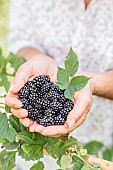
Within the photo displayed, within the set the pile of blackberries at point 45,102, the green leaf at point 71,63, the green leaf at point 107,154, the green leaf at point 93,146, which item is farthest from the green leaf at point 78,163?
the green leaf at point 107,154

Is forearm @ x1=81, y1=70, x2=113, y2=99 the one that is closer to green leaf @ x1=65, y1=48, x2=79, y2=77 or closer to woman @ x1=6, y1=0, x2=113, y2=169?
woman @ x1=6, y1=0, x2=113, y2=169

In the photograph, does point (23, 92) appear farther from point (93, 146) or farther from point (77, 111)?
point (93, 146)

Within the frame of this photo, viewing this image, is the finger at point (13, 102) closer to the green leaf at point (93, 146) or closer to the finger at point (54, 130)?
the finger at point (54, 130)

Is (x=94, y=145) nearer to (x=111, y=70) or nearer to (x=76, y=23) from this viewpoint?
(x=111, y=70)

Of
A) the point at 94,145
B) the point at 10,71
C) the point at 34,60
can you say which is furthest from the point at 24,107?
the point at 94,145

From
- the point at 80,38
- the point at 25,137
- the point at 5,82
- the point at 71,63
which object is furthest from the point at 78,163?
the point at 80,38

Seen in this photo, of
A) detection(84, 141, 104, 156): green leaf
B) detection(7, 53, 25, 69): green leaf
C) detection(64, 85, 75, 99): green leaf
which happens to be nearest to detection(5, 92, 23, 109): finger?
detection(64, 85, 75, 99): green leaf
